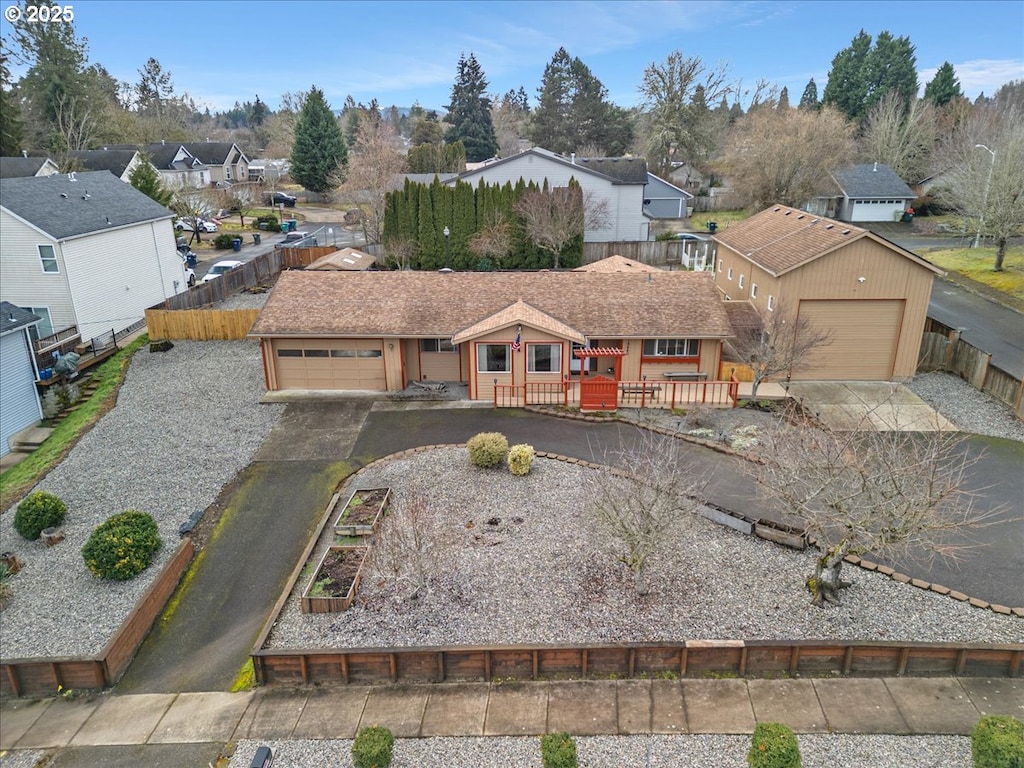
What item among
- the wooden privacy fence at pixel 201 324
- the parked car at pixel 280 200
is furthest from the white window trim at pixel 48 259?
the parked car at pixel 280 200

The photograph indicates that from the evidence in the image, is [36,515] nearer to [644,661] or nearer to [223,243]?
[644,661]

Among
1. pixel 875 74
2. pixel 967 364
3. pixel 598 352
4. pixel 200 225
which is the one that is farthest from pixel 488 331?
pixel 875 74

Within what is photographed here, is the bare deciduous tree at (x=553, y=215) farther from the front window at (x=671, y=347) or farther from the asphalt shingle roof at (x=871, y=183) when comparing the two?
the asphalt shingle roof at (x=871, y=183)

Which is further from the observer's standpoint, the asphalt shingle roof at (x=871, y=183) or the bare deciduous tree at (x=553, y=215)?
the asphalt shingle roof at (x=871, y=183)

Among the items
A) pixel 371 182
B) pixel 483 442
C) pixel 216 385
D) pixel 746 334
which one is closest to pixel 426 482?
pixel 483 442

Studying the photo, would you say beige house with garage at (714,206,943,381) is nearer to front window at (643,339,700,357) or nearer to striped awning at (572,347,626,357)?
front window at (643,339,700,357)

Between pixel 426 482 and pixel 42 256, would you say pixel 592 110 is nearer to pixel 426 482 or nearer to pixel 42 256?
pixel 42 256
